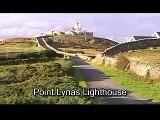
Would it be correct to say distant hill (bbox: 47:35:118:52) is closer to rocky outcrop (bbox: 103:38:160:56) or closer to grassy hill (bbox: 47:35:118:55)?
grassy hill (bbox: 47:35:118:55)

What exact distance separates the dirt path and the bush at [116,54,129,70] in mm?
283

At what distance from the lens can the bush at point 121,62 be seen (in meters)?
5.25

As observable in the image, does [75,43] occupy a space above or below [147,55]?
above

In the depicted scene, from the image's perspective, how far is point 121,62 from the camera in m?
5.27

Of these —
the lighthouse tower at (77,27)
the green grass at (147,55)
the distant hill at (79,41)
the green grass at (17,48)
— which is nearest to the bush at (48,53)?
the green grass at (17,48)

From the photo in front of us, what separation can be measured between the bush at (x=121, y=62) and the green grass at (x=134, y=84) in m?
0.08

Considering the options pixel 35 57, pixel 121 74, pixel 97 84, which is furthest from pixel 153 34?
A: pixel 35 57

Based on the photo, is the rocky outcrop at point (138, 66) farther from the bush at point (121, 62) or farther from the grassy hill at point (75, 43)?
the grassy hill at point (75, 43)

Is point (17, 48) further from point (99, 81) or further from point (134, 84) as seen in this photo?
point (134, 84)

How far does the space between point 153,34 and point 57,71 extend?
1644mm

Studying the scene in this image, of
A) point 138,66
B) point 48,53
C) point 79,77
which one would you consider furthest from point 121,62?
point 48,53

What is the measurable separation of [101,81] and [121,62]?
493 mm

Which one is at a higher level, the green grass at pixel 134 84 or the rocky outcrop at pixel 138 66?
the rocky outcrop at pixel 138 66
